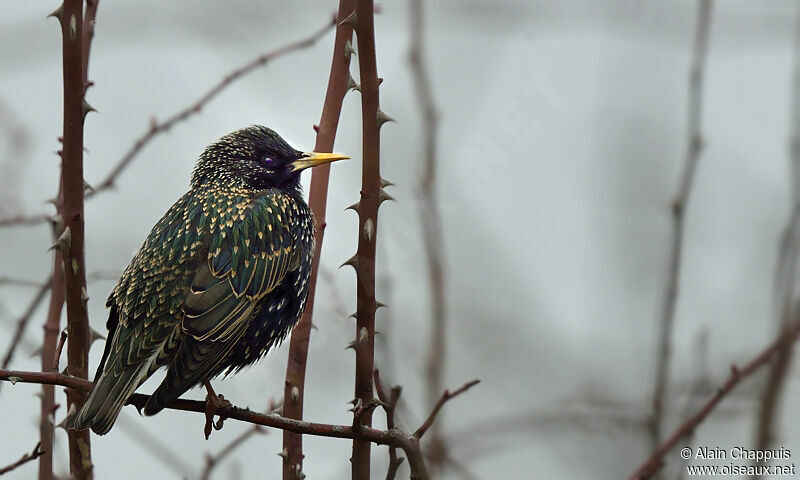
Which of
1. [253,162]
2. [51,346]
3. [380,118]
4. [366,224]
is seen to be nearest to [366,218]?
[366,224]

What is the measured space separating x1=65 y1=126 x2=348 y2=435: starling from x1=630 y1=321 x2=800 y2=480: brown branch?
1542 millimetres

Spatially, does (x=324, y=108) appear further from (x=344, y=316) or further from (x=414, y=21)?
(x=344, y=316)

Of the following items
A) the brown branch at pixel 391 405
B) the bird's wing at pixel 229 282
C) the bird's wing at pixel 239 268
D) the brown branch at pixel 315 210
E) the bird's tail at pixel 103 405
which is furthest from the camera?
the bird's wing at pixel 239 268

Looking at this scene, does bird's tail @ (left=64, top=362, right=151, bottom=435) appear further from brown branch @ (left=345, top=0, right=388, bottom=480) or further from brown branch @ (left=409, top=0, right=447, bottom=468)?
brown branch @ (left=409, top=0, right=447, bottom=468)

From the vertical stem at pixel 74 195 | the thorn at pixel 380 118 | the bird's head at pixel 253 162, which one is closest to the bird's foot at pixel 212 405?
the vertical stem at pixel 74 195

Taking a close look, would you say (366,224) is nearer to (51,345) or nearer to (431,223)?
(431,223)

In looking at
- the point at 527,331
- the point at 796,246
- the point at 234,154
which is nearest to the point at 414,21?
the point at 234,154

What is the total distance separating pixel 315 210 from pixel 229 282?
48 centimetres

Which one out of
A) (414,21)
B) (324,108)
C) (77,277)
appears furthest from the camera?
(414,21)

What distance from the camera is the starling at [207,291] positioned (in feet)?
12.8

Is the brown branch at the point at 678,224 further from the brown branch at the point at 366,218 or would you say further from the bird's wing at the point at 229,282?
the bird's wing at the point at 229,282

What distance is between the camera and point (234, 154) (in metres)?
4.96

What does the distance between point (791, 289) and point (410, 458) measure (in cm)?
157

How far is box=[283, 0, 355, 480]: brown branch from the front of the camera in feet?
12.0
